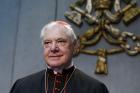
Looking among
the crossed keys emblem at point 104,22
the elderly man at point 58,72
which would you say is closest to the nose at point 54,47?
the elderly man at point 58,72

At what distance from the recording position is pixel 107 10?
8.79 feet

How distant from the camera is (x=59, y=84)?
1.85m

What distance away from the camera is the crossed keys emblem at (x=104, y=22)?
2.62m

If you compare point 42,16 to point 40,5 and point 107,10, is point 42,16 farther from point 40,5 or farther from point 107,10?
point 107,10

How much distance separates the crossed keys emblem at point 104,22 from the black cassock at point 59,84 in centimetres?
76

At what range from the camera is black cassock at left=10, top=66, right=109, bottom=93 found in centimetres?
184

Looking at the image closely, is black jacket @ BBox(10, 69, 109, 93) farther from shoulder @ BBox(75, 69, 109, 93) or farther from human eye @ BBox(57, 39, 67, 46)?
human eye @ BBox(57, 39, 67, 46)

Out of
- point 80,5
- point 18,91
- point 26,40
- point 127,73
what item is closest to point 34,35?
point 26,40

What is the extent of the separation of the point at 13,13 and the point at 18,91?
1172mm

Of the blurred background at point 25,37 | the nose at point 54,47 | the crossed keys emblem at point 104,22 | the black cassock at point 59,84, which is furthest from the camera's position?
the blurred background at point 25,37

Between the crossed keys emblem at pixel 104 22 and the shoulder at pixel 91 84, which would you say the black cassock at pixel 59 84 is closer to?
the shoulder at pixel 91 84

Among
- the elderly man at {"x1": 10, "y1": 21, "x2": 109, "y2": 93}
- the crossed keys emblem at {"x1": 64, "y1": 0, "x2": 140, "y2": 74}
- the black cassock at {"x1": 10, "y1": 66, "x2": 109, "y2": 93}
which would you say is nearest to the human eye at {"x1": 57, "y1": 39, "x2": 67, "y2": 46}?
the elderly man at {"x1": 10, "y1": 21, "x2": 109, "y2": 93}

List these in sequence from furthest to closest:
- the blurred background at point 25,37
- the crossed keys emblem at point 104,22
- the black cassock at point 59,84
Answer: the blurred background at point 25,37 → the crossed keys emblem at point 104,22 → the black cassock at point 59,84

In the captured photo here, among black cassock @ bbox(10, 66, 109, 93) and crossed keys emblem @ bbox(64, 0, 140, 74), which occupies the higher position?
crossed keys emblem @ bbox(64, 0, 140, 74)
